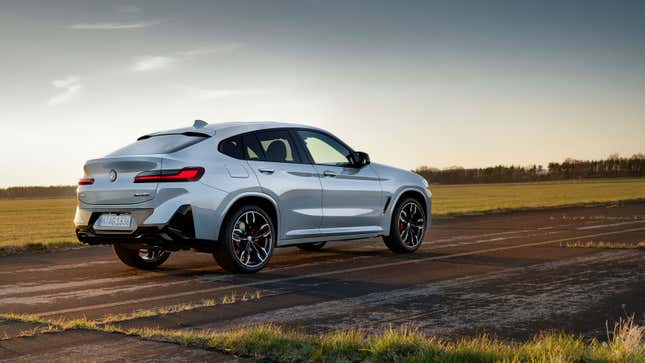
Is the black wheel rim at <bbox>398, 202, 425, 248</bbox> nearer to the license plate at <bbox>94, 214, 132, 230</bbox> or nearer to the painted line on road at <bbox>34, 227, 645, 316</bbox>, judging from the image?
the painted line on road at <bbox>34, 227, 645, 316</bbox>

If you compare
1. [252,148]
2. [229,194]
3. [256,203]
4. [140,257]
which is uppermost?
[252,148]

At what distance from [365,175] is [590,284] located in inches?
148

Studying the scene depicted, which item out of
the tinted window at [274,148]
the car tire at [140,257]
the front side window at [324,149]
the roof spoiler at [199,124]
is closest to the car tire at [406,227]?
the front side window at [324,149]

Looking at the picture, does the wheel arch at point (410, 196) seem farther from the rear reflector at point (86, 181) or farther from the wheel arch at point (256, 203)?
the rear reflector at point (86, 181)

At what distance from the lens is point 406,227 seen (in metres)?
11.4

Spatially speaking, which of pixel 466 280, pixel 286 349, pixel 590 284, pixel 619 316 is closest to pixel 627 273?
pixel 590 284

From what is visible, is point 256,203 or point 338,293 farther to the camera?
point 256,203

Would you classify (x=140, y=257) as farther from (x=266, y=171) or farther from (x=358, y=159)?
(x=358, y=159)

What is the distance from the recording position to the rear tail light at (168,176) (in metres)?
8.42

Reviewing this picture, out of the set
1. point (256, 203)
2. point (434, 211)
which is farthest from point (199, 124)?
point (434, 211)

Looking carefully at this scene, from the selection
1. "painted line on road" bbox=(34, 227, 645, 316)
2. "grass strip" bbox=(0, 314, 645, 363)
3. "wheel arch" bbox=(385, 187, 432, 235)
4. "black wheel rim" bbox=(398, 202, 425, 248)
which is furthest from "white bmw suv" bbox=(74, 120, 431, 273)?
"grass strip" bbox=(0, 314, 645, 363)

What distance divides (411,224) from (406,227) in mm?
112

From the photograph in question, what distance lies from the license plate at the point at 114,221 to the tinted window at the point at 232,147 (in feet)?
4.47

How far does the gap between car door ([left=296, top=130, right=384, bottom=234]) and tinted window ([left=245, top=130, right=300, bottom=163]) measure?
0.85 ft
